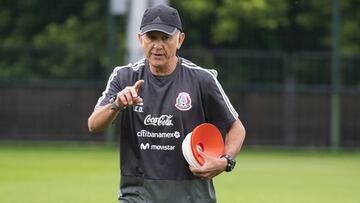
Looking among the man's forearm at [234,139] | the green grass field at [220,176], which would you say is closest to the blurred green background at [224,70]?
the green grass field at [220,176]

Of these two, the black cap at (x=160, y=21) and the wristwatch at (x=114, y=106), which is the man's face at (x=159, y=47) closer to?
the black cap at (x=160, y=21)

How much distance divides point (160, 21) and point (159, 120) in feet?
2.02

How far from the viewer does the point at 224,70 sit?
2253 cm

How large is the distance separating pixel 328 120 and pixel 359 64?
1.41 meters

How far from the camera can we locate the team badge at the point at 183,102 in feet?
21.0

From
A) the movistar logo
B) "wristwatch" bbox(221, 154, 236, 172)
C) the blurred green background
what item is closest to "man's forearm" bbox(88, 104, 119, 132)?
the movistar logo

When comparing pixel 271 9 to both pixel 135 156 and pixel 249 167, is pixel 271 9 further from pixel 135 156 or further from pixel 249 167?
pixel 135 156

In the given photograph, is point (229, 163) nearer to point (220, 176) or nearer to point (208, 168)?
point (208, 168)

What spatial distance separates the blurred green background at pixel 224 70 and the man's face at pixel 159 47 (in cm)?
1479

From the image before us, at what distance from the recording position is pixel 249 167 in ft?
60.2

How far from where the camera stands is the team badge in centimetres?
639

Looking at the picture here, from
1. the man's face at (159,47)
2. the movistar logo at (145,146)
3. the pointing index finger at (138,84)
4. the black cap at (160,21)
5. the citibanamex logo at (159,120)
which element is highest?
the black cap at (160,21)

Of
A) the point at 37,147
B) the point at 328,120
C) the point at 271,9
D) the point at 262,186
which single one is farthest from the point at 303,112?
the point at 262,186

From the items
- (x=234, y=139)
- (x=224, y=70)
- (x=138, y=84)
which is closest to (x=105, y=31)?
(x=224, y=70)
